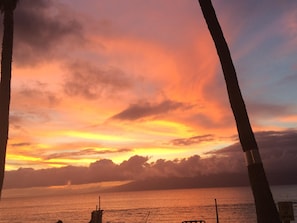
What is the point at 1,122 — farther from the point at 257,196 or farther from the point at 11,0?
the point at 257,196

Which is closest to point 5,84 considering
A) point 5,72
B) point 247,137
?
point 5,72

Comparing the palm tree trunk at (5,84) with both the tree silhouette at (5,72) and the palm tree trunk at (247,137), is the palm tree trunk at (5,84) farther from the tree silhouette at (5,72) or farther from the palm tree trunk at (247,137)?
the palm tree trunk at (247,137)

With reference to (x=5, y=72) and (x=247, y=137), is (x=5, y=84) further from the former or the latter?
(x=247, y=137)

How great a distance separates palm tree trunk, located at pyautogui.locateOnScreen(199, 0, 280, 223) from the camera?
6.99m

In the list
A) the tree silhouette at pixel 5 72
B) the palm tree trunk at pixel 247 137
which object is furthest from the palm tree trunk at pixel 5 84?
the palm tree trunk at pixel 247 137

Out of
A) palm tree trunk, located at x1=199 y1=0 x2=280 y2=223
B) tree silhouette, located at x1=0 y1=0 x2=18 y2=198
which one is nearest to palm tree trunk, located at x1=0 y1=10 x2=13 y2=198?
tree silhouette, located at x1=0 y1=0 x2=18 y2=198

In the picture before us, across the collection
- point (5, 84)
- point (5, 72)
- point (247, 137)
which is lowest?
point (247, 137)

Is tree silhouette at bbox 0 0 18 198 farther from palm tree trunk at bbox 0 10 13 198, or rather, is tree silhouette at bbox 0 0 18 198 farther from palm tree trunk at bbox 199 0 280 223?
palm tree trunk at bbox 199 0 280 223

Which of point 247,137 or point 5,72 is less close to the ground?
point 5,72

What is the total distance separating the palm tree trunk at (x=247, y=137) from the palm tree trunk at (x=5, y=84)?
7.39 meters

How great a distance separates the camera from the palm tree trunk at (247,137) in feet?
22.9

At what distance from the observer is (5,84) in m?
12.7

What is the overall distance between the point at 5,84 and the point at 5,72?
0.53 metres

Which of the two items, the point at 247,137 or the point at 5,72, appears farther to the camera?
the point at 5,72
